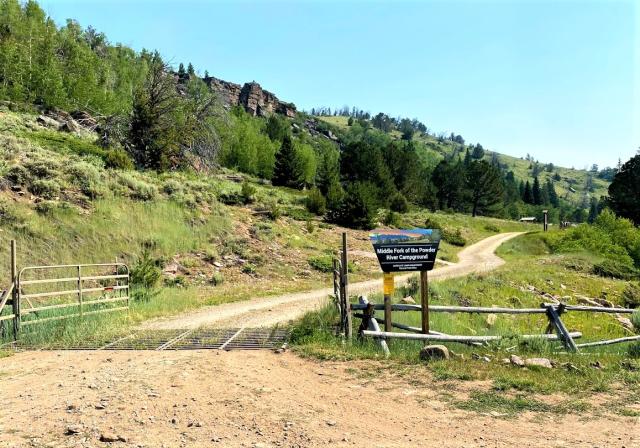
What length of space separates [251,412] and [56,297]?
11914mm

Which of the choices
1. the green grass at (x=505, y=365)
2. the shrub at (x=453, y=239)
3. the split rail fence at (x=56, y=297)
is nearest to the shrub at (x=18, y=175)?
the split rail fence at (x=56, y=297)

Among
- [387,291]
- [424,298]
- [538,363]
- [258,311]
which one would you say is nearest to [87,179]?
[258,311]

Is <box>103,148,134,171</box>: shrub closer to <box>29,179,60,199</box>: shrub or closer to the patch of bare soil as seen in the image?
<box>29,179,60,199</box>: shrub

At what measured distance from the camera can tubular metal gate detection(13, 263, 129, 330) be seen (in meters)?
11.3

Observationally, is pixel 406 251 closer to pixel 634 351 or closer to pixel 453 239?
pixel 634 351

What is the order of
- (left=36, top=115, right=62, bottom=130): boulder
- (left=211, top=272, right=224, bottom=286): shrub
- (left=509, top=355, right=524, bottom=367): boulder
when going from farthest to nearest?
(left=36, top=115, right=62, bottom=130): boulder → (left=211, top=272, right=224, bottom=286): shrub → (left=509, top=355, right=524, bottom=367): boulder

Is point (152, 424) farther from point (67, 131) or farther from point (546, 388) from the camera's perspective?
point (67, 131)

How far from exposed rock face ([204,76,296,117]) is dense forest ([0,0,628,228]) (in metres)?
63.5

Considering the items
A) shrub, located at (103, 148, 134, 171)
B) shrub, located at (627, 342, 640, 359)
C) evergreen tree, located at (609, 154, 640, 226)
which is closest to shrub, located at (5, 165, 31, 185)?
shrub, located at (103, 148, 134, 171)

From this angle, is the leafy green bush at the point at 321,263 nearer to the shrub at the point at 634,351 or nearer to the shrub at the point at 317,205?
the shrub at the point at 317,205

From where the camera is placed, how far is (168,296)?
16.0m

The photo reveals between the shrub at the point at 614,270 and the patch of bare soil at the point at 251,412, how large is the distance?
25.1 metres

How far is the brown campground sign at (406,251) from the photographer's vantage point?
9.52m

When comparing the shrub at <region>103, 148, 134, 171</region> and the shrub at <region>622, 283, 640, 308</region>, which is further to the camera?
the shrub at <region>103, 148, 134, 171</region>
